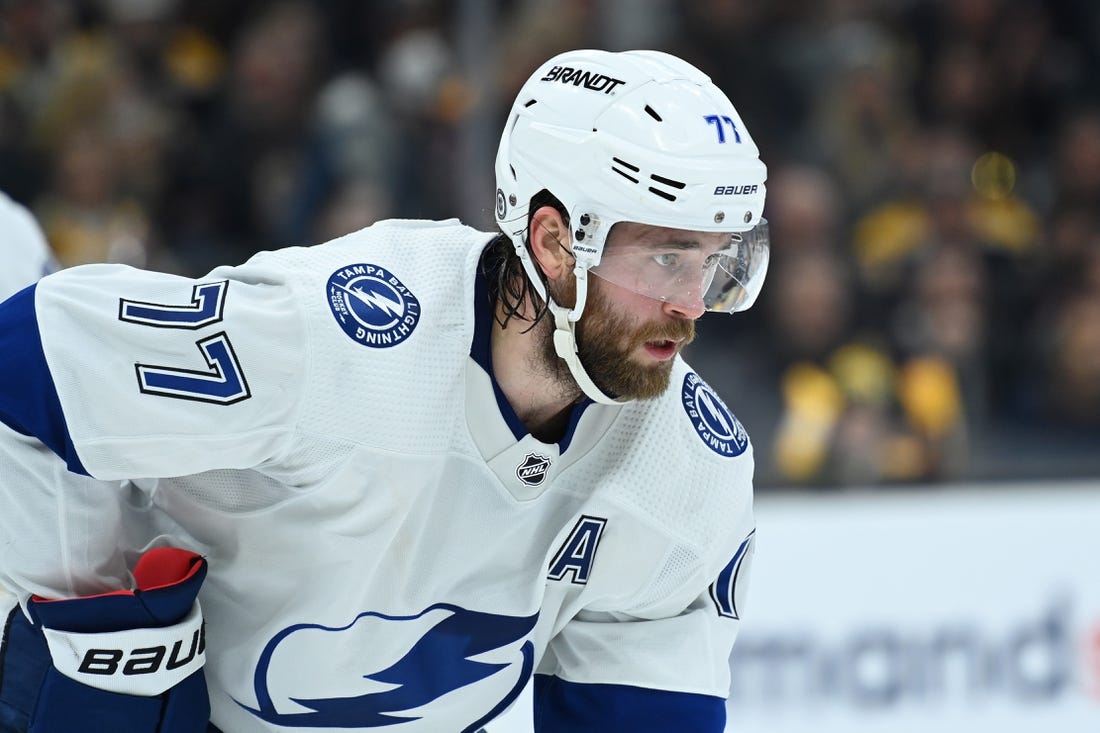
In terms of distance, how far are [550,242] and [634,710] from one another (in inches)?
26.7

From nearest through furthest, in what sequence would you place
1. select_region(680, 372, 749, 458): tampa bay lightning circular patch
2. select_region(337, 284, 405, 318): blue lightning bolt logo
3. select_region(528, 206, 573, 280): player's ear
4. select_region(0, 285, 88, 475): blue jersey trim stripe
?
select_region(0, 285, 88, 475): blue jersey trim stripe, select_region(337, 284, 405, 318): blue lightning bolt logo, select_region(528, 206, 573, 280): player's ear, select_region(680, 372, 749, 458): tampa bay lightning circular patch

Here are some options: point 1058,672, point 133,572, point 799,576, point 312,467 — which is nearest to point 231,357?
point 312,467

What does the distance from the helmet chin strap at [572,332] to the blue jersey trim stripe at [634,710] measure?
0.45m

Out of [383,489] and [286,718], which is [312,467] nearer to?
[383,489]

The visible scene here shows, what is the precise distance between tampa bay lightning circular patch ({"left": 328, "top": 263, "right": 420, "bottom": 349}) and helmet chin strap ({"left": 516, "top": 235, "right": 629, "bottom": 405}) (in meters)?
0.18

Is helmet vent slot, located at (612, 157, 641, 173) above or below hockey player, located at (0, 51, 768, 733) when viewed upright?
above

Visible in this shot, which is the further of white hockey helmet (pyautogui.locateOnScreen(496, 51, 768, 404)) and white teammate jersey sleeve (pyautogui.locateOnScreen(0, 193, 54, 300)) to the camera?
white teammate jersey sleeve (pyautogui.locateOnScreen(0, 193, 54, 300))

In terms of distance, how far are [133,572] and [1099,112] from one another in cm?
366

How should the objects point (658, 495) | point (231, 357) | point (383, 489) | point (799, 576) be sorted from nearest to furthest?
point (231, 357) → point (383, 489) → point (658, 495) → point (799, 576)

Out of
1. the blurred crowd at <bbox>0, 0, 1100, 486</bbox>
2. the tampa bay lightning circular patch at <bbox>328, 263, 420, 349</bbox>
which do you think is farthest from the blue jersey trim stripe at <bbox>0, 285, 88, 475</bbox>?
the blurred crowd at <bbox>0, 0, 1100, 486</bbox>

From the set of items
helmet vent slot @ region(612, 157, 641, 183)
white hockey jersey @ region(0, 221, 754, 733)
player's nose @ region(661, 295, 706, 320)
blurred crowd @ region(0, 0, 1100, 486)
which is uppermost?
blurred crowd @ region(0, 0, 1100, 486)

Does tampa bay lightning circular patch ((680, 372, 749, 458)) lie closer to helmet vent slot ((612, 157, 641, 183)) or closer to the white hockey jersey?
the white hockey jersey

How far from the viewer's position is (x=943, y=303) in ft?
13.6

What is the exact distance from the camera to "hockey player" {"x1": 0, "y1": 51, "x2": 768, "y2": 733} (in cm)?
Result: 174
